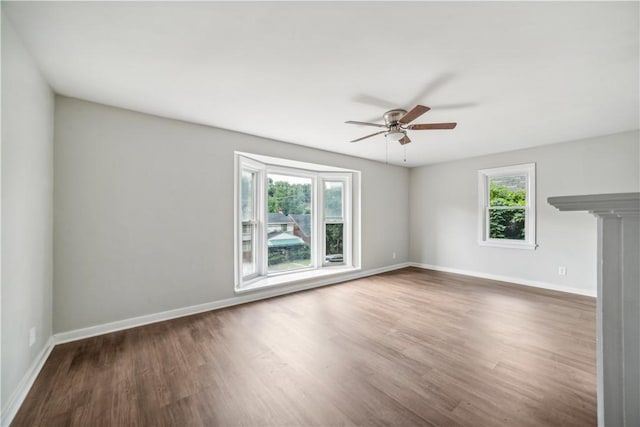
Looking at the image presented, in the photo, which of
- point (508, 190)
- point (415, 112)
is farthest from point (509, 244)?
point (415, 112)

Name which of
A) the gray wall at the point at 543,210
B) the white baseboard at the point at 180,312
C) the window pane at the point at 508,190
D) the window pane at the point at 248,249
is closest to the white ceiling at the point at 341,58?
the gray wall at the point at 543,210

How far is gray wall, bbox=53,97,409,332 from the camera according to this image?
8.13 feet

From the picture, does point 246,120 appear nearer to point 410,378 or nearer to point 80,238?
point 80,238

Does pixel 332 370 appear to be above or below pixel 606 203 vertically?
below

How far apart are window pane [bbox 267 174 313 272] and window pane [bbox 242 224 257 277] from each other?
312 millimetres

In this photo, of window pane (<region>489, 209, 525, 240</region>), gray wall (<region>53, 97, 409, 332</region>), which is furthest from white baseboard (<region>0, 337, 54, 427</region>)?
window pane (<region>489, 209, 525, 240</region>)

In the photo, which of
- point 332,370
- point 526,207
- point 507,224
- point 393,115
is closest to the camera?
point 332,370

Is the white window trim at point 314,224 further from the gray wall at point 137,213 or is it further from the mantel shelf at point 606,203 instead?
the mantel shelf at point 606,203

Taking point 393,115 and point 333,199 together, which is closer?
point 393,115

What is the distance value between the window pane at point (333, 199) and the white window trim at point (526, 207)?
273 centimetres

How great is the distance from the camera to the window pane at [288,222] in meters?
4.49

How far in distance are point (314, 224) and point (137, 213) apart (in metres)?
2.95

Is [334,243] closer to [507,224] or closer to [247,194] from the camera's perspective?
[247,194]

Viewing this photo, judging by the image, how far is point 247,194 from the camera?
406 cm
